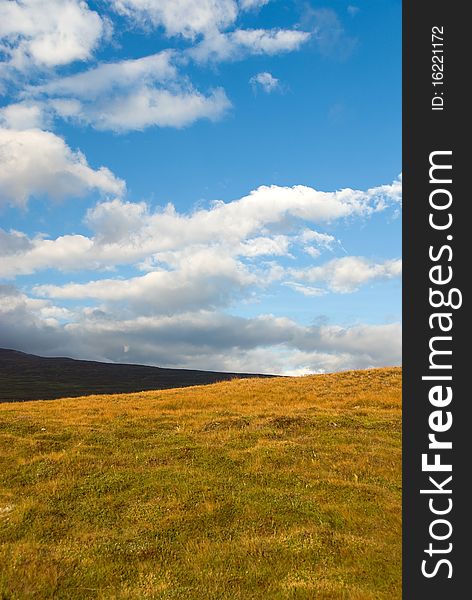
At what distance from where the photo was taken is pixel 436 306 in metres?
8.91

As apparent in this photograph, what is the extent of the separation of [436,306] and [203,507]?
35.6 ft

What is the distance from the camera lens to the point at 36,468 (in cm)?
1998

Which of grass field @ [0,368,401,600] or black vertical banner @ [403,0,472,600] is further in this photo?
grass field @ [0,368,401,600]

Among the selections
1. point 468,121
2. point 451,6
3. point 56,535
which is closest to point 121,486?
point 56,535

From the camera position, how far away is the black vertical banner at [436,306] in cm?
852

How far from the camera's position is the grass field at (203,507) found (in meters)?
11.5

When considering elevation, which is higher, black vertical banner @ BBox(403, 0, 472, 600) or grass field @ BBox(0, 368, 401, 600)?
black vertical banner @ BBox(403, 0, 472, 600)

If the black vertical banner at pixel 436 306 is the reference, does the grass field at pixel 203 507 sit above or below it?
below

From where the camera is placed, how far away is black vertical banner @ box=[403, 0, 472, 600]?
8.52 m

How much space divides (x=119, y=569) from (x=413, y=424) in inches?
340

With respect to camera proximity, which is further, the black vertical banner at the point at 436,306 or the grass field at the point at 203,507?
the grass field at the point at 203,507

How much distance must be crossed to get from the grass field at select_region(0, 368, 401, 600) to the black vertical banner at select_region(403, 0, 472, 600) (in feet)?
9.88

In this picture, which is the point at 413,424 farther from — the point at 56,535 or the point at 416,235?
the point at 56,535

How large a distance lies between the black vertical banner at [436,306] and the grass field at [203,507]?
9.88ft
